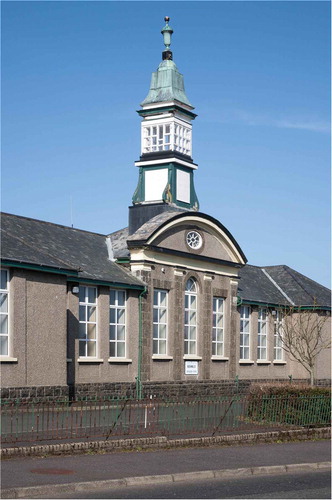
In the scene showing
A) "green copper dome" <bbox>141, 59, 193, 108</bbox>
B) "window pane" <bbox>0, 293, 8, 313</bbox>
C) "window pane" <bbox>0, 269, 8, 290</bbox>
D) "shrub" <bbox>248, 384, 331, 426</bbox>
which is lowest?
"shrub" <bbox>248, 384, 331, 426</bbox>

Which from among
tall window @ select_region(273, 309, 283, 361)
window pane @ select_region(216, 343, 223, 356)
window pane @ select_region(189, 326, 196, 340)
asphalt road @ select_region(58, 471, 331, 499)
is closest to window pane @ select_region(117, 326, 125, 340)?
window pane @ select_region(189, 326, 196, 340)

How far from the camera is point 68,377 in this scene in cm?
2978

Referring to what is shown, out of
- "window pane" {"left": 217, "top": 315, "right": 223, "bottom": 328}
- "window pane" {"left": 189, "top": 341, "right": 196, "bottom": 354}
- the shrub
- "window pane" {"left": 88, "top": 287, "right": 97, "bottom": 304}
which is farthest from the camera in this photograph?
"window pane" {"left": 217, "top": 315, "right": 223, "bottom": 328}

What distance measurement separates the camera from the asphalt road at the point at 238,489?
13.2 meters

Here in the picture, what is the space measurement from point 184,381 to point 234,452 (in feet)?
54.6

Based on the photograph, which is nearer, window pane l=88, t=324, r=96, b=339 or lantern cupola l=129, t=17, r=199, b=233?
window pane l=88, t=324, r=96, b=339

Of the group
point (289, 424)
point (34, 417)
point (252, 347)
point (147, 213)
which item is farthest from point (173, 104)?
point (34, 417)

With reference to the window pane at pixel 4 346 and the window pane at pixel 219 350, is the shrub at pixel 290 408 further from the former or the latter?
the window pane at pixel 219 350

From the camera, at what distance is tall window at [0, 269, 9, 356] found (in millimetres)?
26344

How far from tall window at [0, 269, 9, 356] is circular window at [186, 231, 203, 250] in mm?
10930

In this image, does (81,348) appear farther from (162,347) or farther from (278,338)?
(278,338)

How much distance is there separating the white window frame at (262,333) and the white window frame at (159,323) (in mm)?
7711

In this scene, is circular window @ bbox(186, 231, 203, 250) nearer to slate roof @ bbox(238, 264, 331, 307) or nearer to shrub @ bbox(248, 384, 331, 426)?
slate roof @ bbox(238, 264, 331, 307)

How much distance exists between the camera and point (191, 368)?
3575 centimetres
